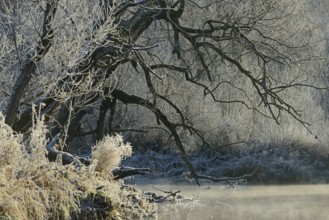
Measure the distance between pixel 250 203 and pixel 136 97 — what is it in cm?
310

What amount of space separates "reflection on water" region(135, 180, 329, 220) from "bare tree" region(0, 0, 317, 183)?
0.94m

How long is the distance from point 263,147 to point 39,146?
40.1 ft

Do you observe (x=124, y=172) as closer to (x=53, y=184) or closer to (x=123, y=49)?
(x=53, y=184)

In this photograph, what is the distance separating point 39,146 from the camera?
10492 millimetres

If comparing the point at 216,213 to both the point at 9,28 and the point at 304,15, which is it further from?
the point at 304,15

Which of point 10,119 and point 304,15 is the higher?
point 304,15

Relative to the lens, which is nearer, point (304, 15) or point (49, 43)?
point (49, 43)

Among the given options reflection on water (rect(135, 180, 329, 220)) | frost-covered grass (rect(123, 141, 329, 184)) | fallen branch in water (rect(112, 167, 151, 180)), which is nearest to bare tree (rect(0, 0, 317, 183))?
reflection on water (rect(135, 180, 329, 220))

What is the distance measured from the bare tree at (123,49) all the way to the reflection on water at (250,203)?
0.94 metres

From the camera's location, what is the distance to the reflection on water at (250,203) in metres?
13.4

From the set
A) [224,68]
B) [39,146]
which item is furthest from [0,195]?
[224,68]

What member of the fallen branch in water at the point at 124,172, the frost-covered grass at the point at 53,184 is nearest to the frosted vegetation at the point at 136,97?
the frost-covered grass at the point at 53,184

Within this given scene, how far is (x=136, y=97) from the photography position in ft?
53.6

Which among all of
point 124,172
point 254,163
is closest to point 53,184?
point 124,172
